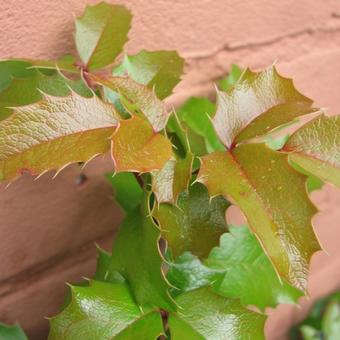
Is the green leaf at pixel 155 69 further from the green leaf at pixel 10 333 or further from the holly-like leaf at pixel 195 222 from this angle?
the green leaf at pixel 10 333

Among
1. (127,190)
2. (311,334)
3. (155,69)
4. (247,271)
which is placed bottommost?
(311,334)

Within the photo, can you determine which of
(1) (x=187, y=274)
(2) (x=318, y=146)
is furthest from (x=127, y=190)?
(2) (x=318, y=146)

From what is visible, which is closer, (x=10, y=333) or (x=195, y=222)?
(x=195, y=222)

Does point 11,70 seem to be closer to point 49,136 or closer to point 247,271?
point 49,136

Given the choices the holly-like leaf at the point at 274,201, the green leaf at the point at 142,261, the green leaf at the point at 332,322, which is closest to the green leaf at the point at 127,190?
the green leaf at the point at 142,261

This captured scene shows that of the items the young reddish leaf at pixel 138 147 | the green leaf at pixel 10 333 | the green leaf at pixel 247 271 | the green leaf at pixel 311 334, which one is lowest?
the green leaf at pixel 311 334

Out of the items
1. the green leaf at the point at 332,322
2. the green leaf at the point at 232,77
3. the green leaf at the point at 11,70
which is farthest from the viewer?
the green leaf at the point at 332,322

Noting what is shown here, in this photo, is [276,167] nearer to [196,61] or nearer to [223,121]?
[223,121]
